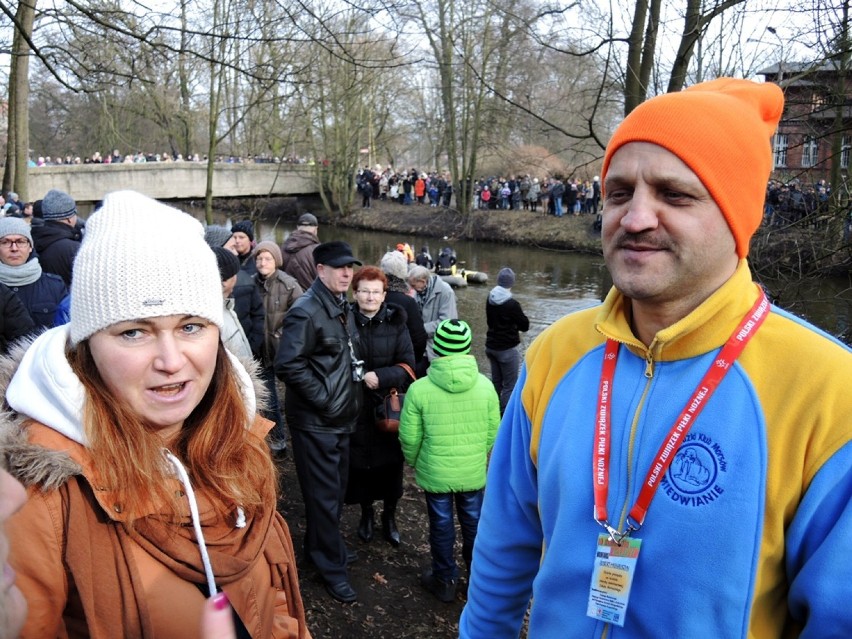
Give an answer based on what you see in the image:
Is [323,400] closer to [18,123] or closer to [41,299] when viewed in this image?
[41,299]

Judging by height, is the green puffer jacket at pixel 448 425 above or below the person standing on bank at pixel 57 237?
below

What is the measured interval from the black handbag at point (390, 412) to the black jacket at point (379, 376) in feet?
0.20

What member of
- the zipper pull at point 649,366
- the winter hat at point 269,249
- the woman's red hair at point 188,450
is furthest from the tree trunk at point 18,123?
the zipper pull at point 649,366

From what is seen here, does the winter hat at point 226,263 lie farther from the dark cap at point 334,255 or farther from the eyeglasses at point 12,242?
the eyeglasses at point 12,242

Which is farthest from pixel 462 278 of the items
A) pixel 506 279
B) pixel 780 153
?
pixel 780 153

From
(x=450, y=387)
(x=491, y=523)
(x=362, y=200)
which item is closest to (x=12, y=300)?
(x=450, y=387)

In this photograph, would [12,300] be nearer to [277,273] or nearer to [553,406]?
[277,273]

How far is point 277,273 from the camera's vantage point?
6.59 metres

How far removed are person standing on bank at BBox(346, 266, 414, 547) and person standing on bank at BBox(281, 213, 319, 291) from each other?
3.06 m

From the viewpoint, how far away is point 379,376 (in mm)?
4770

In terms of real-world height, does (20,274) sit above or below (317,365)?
above

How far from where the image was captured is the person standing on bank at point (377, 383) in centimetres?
478

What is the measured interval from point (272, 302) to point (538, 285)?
15.2m

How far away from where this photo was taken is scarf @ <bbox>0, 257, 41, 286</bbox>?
5.21 m
